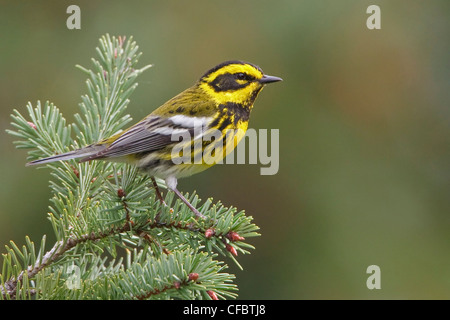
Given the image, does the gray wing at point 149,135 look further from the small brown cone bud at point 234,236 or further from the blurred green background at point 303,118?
the small brown cone bud at point 234,236

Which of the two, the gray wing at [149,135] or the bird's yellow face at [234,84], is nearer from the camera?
the gray wing at [149,135]

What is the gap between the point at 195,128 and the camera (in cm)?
398

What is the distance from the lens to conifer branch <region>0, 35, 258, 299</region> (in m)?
2.46

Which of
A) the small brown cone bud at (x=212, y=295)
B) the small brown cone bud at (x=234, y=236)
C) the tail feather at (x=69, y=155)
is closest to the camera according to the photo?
the small brown cone bud at (x=212, y=295)

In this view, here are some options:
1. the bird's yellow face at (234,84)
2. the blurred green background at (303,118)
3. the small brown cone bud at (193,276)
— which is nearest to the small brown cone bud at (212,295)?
the small brown cone bud at (193,276)

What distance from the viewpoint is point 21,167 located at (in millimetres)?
4207

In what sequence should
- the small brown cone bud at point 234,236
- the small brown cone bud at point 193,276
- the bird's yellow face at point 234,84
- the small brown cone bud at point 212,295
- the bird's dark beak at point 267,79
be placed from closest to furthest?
the small brown cone bud at point 193,276
the small brown cone bud at point 212,295
the small brown cone bud at point 234,236
the bird's dark beak at point 267,79
the bird's yellow face at point 234,84

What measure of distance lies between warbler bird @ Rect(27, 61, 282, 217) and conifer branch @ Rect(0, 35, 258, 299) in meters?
0.24

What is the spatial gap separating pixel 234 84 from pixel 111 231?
1805mm

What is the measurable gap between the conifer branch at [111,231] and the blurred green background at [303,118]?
1.20m

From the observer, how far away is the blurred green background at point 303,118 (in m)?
4.18

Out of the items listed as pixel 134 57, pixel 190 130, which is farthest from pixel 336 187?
pixel 134 57

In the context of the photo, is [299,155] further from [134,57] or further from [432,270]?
[134,57]
